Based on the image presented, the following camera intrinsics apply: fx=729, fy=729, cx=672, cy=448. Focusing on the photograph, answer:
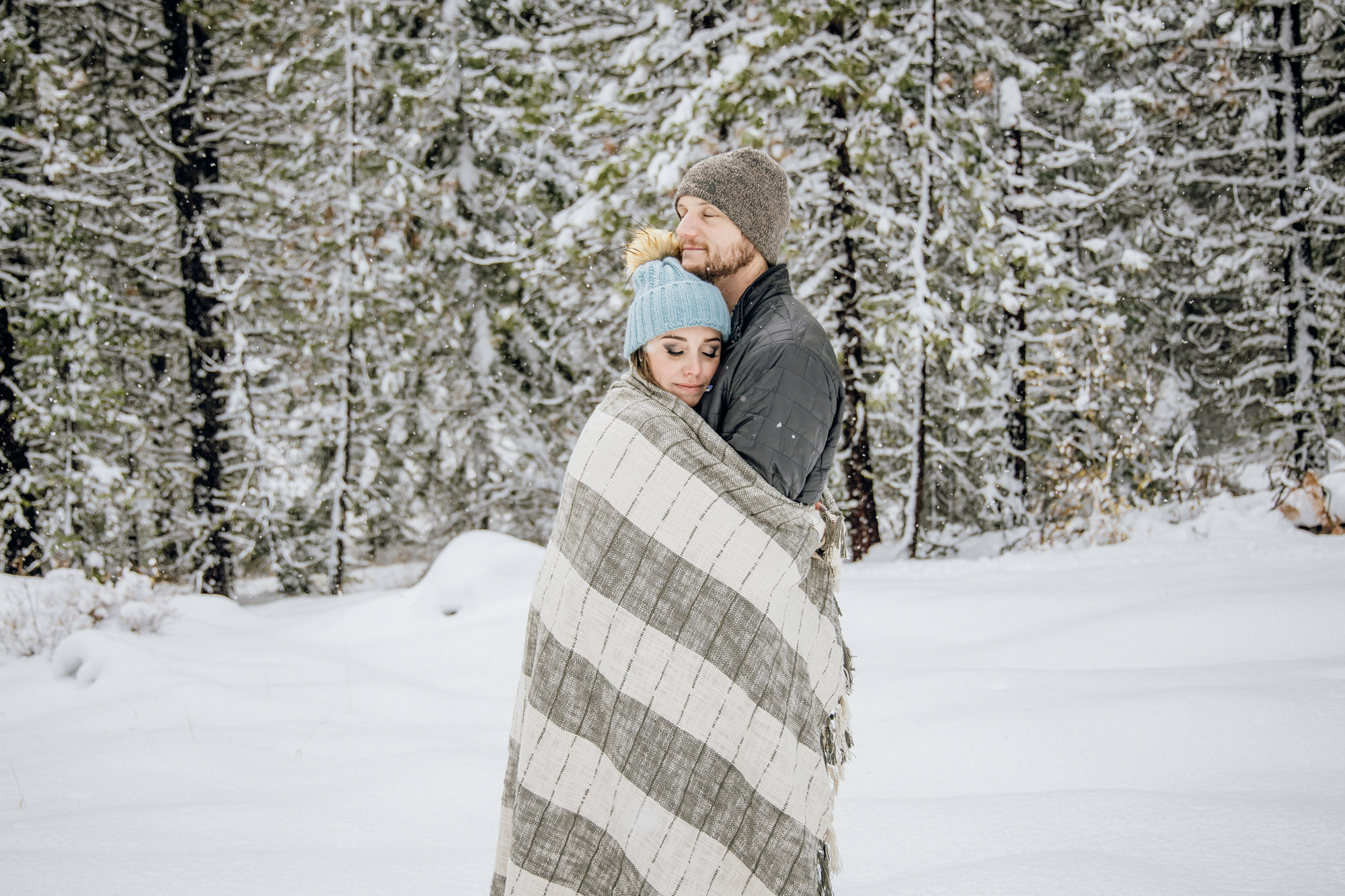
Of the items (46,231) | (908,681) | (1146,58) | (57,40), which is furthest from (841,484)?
(57,40)

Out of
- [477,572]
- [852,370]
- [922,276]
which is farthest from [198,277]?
[922,276]

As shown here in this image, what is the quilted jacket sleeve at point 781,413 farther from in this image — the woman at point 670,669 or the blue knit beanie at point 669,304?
the blue knit beanie at point 669,304

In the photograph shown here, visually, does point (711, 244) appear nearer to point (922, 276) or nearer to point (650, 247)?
point (650, 247)

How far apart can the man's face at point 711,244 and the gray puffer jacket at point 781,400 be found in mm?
241

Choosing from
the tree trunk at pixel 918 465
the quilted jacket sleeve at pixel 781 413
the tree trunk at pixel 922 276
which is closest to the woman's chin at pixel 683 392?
the quilted jacket sleeve at pixel 781 413

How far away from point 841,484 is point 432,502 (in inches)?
260

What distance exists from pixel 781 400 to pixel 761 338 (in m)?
0.19

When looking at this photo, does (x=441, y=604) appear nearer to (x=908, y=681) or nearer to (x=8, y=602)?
(x=8, y=602)

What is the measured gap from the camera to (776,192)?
2205 millimetres

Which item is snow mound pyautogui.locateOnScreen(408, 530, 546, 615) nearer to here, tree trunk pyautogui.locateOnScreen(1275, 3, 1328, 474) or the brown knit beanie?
the brown knit beanie

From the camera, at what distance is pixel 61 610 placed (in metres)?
6.56

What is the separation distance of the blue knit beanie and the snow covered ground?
82.4 inches

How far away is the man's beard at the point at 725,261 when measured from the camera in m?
2.14

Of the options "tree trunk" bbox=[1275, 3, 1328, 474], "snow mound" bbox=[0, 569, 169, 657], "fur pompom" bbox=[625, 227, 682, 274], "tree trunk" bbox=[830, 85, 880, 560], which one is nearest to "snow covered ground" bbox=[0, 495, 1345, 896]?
"snow mound" bbox=[0, 569, 169, 657]
